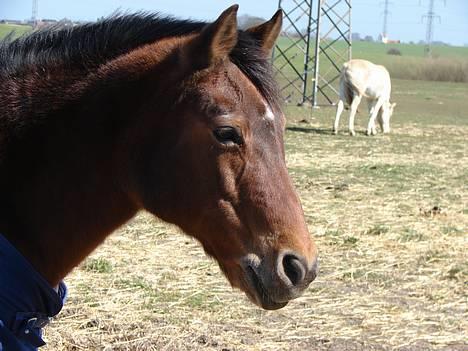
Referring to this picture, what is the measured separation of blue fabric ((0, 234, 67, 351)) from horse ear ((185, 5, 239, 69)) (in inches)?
32.6

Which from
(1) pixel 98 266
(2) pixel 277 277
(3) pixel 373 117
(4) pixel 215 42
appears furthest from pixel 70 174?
(3) pixel 373 117

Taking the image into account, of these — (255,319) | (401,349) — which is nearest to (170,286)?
(255,319)

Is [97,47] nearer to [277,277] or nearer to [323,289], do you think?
[277,277]

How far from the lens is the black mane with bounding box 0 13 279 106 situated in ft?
8.04

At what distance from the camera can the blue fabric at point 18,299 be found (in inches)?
85.5

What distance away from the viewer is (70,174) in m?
2.35

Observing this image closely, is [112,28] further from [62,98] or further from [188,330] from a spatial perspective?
[188,330]

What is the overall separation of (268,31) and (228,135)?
503mm

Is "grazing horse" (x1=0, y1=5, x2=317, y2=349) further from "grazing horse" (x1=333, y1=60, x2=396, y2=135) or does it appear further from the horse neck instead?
"grazing horse" (x1=333, y1=60, x2=396, y2=135)

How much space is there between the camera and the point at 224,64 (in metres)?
2.40

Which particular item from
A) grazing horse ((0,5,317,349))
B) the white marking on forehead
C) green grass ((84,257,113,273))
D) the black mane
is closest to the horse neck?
grazing horse ((0,5,317,349))

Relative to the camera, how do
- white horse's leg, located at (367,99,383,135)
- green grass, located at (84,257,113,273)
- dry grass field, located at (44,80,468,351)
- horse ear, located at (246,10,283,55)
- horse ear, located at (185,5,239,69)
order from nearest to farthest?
1. horse ear, located at (185,5,239,69)
2. horse ear, located at (246,10,283,55)
3. dry grass field, located at (44,80,468,351)
4. green grass, located at (84,257,113,273)
5. white horse's leg, located at (367,99,383,135)

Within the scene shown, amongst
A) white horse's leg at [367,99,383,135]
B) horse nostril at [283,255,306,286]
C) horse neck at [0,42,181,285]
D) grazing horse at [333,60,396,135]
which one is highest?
horse neck at [0,42,181,285]

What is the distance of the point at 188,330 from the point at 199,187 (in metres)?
2.09
